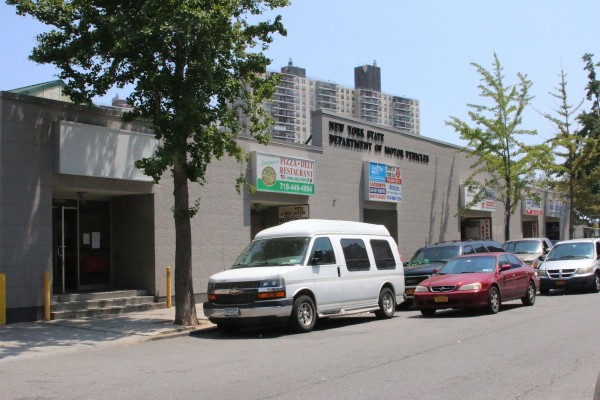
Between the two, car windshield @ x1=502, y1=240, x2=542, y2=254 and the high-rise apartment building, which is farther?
the high-rise apartment building

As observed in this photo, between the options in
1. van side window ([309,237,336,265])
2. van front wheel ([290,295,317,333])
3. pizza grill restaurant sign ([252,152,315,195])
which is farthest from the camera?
pizza grill restaurant sign ([252,152,315,195])

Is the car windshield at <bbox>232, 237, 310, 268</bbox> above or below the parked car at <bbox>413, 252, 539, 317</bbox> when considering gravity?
above

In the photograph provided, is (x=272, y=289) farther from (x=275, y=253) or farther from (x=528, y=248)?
(x=528, y=248)

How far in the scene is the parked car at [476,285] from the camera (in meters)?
15.2

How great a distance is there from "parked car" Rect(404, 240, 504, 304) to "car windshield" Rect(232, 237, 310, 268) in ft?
16.9

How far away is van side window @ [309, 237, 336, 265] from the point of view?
44.9ft

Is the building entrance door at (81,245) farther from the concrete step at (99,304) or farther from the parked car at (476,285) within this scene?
the parked car at (476,285)

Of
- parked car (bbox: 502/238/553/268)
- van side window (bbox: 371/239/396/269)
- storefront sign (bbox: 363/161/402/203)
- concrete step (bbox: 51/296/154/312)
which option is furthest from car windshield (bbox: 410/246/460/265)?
concrete step (bbox: 51/296/154/312)

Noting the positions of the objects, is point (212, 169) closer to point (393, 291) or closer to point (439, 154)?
point (393, 291)

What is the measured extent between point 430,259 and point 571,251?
6.55 meters

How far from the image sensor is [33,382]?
8.69 m

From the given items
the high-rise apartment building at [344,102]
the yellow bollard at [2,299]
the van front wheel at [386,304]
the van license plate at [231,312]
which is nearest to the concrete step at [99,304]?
the yellow bollard at [2,299]

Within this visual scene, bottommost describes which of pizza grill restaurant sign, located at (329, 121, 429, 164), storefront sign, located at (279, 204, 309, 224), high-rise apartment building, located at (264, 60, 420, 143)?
storefront sign, located at (279, 204, 309, 224)

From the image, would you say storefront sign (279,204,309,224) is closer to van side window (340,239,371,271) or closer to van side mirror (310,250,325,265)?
van side window (340,239,371,271)
